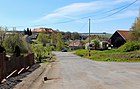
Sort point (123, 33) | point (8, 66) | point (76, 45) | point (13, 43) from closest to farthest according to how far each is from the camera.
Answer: point (8, 66)
point (13, 43)
point (123, 33)
point (76, 45)

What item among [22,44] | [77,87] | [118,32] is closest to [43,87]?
[77,87]

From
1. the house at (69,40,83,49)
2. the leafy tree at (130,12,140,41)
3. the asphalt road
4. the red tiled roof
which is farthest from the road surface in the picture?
the house at (69,40,83,49)

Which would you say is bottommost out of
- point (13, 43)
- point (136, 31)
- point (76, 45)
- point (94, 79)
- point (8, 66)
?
point (76, 45)

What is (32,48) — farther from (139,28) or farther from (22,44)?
(139,28)

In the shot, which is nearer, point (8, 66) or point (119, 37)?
point (8, 66)

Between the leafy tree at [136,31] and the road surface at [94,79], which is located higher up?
the leafy tree at [136,31]

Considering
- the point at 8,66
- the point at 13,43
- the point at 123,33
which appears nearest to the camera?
the point at 8,66

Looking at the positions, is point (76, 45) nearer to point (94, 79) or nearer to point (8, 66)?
point (8, 66)

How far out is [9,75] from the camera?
71.9ft

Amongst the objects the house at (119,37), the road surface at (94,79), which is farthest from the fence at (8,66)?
the house at (119,37)

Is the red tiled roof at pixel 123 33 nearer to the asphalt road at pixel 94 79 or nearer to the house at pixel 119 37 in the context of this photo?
the house at pixel 119 37

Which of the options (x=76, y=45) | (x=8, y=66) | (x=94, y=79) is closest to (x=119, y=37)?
Answer: (x=76, y=45)

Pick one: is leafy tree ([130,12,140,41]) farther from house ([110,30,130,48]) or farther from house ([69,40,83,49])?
house ([69,40,83,49])

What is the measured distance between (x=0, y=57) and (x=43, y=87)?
314 cm
